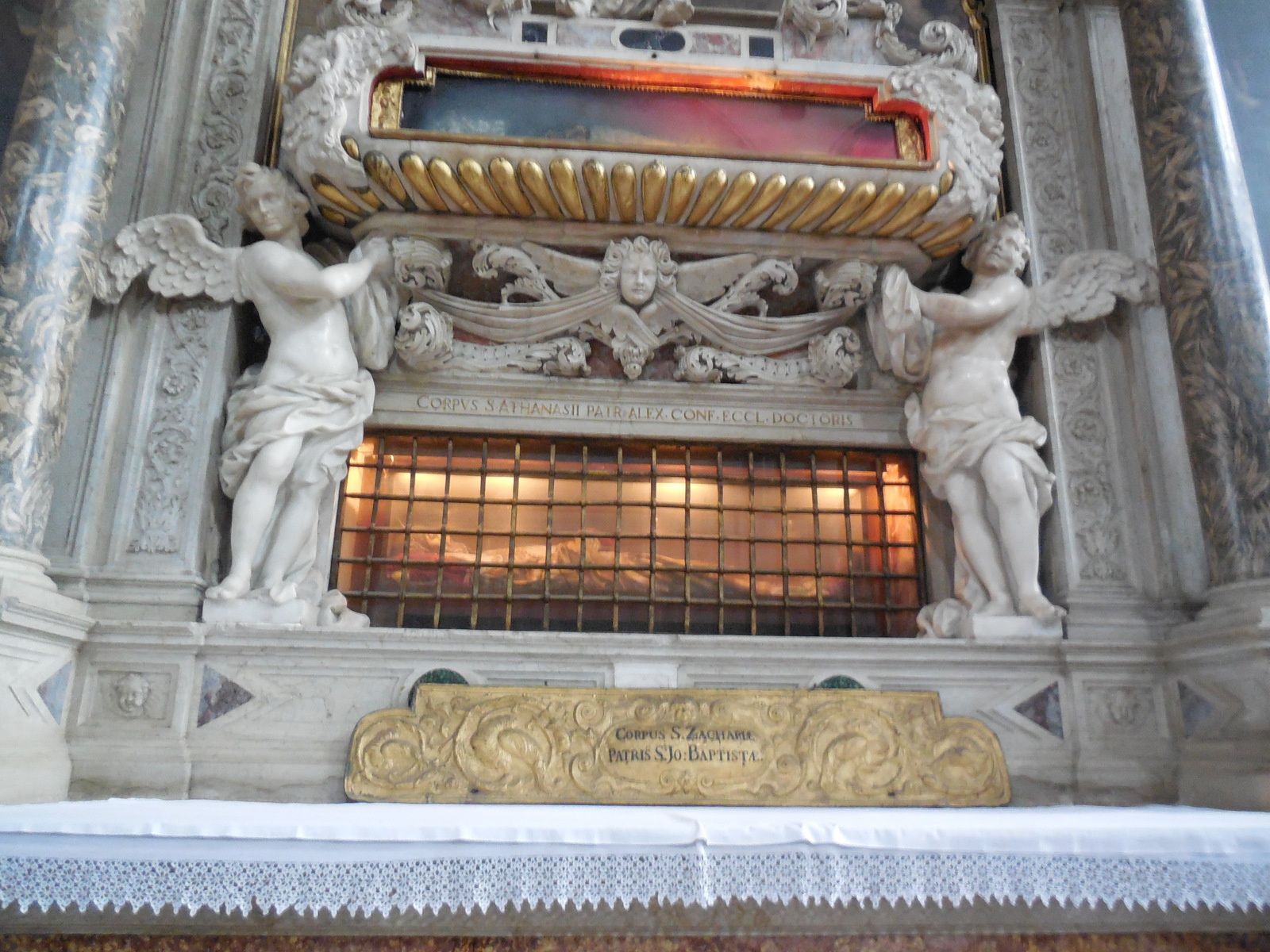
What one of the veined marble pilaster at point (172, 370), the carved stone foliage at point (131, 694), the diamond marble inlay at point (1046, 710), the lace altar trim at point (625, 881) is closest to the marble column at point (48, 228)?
the veined marble pilaster at point (172, 370)

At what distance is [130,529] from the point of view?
162 inches

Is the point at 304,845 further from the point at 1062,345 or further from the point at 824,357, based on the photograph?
the point at 1062,345

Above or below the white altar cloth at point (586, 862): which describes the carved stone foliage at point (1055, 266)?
above

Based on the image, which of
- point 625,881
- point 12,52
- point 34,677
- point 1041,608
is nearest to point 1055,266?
point 1041,608

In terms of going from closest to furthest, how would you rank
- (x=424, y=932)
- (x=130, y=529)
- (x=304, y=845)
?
1. (x=304, y=845)
2. (x=424, y=932)
3. (x=130, y=529)

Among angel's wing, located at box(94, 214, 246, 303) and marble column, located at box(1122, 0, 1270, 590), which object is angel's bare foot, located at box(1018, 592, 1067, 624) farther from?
angel's wing, located at box(94, 214, 246, 303)

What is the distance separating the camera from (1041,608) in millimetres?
4152

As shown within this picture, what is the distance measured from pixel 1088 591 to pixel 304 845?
341cm

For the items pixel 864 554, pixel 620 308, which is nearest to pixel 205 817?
pixel 620 308

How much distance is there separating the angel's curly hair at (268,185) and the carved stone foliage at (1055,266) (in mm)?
3585

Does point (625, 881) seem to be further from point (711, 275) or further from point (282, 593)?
point (711, 275)

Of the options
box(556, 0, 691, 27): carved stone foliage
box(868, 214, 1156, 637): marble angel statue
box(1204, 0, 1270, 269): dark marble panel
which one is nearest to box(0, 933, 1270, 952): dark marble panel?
box(868, 214, 1156, 637): marble angel statue

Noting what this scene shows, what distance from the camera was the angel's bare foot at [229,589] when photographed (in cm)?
395

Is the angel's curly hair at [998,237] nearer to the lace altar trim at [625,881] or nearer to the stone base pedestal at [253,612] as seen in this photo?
the lace altar trim at [625,881]
